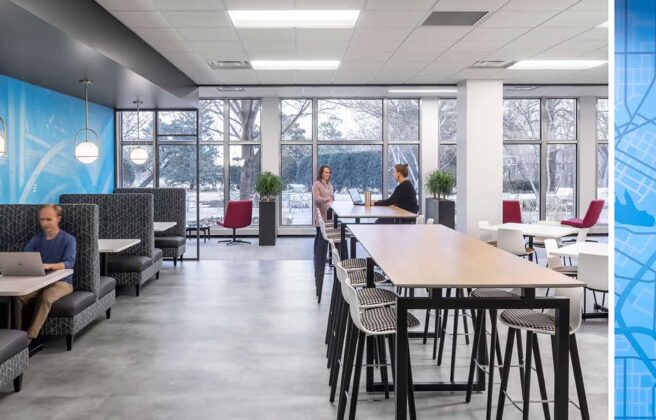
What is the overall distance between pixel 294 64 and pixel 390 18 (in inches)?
101

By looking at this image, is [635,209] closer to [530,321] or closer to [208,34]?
[530,321]

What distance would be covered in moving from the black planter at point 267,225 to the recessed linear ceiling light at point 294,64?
10.1ft

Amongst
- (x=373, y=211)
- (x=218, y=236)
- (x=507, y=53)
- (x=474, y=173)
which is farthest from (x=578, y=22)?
(x=218, y=236)

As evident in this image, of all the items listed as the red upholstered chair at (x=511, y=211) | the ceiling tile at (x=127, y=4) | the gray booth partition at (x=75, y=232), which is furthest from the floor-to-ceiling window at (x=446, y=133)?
the gray booth partition at (x=75, y=232)

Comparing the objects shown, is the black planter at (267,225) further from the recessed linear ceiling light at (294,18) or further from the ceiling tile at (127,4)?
the ceiling tile at (127,4)

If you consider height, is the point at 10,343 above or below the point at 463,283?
below

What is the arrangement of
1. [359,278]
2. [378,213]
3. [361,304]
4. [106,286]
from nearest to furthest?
1. [361,304]
2. [359,278]
3. [106,286]
4. [378,213]

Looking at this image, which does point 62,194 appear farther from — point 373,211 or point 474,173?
point 474,173

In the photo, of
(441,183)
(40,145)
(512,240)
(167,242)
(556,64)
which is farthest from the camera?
(441,183)

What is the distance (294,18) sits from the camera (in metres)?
5.63

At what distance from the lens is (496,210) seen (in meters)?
8.97

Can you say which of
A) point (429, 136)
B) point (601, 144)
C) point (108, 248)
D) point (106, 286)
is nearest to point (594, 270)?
point (106, 286)

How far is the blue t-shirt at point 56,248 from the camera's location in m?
4.51

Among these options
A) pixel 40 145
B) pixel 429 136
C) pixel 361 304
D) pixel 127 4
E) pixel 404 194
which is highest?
pixel 127 4
